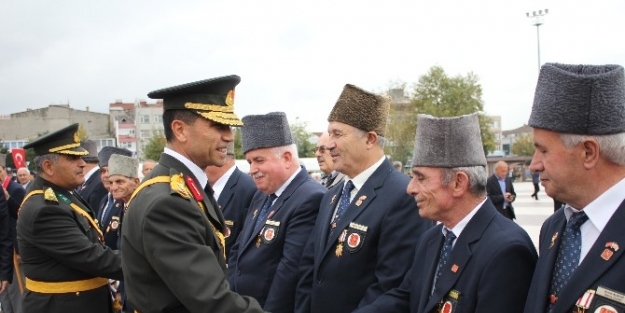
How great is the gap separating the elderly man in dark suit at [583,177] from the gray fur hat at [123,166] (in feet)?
16.9

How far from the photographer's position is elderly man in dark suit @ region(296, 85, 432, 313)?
3.43 m

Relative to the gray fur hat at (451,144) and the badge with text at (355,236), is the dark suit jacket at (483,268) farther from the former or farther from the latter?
the badge with text at (355,236)


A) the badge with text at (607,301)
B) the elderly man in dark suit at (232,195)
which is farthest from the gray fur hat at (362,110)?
the badge with text at (607,301)

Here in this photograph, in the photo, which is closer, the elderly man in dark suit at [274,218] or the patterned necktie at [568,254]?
the patterned necktie at [568,254]

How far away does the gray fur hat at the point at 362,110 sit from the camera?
12.8 ft

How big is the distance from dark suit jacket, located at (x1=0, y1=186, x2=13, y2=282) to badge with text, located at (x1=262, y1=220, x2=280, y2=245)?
13.5ft

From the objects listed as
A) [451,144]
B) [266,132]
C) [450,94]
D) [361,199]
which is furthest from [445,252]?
[450,94]

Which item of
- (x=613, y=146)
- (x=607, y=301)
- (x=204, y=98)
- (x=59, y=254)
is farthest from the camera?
(x=59, y=254)

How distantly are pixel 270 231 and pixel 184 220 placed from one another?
1697mm

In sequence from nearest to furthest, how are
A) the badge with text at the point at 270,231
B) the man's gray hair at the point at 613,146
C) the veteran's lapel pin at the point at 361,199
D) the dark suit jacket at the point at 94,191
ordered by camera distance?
Result: the man's gray hair at the point at 613,146 < the veteran's lapel pin at the point at 361,199 < the badge with text at the point at 270,231 < the dark suit jacket at the point at 94,191

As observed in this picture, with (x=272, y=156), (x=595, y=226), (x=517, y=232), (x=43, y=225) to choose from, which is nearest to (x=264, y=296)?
(x=272, y=156)

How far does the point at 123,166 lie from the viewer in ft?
21.6

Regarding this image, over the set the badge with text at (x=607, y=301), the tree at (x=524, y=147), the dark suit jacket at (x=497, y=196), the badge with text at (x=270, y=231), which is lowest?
the tree at (x=524, y=147)

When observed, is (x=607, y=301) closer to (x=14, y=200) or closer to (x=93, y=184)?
(x=93, y=184)
